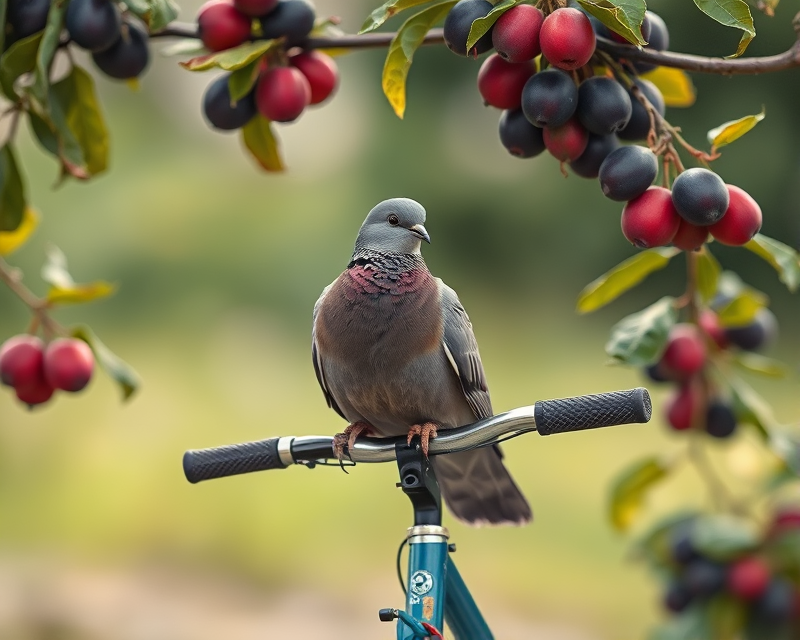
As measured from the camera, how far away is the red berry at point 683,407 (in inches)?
74.9

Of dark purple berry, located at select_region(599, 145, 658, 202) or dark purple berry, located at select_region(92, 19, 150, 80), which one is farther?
dark purple berry, located at select_region(92, 19, 150, 80)

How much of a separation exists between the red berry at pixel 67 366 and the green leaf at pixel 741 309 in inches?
42.4

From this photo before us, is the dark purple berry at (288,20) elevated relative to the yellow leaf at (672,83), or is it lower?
elevated

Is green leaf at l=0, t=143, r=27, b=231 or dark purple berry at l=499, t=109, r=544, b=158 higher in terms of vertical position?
green leaf at l=0, t=143, r=27, b=231

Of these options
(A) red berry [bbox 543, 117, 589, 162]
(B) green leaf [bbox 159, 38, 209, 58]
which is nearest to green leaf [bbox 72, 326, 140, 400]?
(B) green leaf [bbox 159, 38, 209, 58]

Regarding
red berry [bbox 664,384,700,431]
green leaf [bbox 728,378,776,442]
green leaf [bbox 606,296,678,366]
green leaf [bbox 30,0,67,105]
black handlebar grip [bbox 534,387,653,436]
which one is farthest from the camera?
red berry [bbox 664,384,700,431]

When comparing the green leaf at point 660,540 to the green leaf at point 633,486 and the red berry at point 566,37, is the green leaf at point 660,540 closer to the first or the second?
the green leaf at point 633,486

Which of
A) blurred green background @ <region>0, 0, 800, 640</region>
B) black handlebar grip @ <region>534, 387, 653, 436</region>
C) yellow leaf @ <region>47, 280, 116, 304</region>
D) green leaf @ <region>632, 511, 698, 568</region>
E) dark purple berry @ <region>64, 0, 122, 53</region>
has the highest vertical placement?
blurred green background @ <region>0, 0, 800, 640</region>

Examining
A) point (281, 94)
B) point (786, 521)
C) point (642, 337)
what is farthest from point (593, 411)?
point (786, 521)

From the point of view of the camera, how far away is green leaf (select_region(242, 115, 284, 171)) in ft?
5.08

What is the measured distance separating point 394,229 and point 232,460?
0.36 m

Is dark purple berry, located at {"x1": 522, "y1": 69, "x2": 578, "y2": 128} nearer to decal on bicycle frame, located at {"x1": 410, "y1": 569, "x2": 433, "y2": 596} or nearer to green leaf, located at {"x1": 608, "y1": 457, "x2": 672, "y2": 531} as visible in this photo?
decal on bicycle frame, located at {"x1": 410, "y1": 569, "x2": 433, "y2": 596}

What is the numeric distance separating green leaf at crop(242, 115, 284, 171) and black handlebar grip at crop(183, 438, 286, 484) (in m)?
0.52

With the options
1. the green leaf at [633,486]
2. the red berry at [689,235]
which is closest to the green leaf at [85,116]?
the red berry at [689,235]
